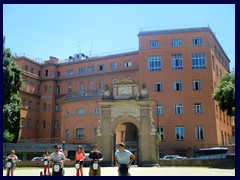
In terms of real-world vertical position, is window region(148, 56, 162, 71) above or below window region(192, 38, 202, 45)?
below

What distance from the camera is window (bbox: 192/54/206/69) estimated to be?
46.2 meters

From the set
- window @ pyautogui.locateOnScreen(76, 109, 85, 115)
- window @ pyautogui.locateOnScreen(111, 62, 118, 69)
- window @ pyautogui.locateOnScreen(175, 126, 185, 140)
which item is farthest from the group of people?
window @ pyautogui.locateOnScreen(111, 62, 118, 69)

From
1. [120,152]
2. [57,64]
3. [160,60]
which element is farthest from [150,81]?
[120,152]

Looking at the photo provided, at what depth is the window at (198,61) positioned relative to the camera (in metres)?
46.2

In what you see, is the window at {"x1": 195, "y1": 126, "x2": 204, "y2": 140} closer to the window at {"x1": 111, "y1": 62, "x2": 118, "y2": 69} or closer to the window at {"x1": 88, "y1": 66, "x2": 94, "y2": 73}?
the window at {"x1": 111, "y1": 62, "x2": 118, "y2": 69}

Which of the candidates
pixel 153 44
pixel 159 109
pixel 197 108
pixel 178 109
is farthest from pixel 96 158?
pixel 153 44

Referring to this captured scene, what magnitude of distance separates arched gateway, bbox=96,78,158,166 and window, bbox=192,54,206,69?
21517 mm

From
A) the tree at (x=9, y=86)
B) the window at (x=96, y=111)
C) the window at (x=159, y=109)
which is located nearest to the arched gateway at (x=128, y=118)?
the tree at (x=9, y=86)

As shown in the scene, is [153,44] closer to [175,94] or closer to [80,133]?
[175,94]

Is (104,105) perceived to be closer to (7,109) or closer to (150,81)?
(7,109)

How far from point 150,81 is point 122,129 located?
27.6 feet

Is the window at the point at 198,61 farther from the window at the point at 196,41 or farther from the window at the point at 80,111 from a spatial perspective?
the window at the point at 80,111

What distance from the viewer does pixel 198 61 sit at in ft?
152

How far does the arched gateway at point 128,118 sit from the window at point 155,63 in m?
20.4
